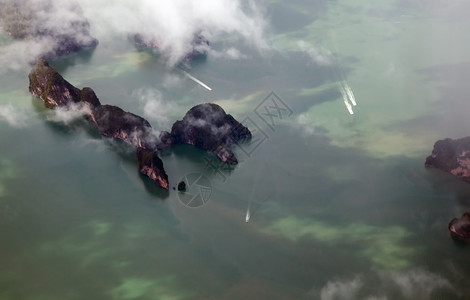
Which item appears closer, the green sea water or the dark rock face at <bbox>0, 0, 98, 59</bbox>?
the green sea water

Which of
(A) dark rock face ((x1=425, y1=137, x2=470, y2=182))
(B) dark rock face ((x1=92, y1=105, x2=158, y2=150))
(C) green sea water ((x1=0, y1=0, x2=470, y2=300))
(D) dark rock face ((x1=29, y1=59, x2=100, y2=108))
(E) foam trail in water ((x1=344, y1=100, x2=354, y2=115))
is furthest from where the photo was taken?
(E) foam trail in water ((x1=344, y1=100, x2=354, y2=115))

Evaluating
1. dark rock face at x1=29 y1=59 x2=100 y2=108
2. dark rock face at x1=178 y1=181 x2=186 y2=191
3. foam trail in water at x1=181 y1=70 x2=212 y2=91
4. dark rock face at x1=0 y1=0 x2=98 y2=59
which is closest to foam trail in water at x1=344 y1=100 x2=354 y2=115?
foam trail in water at x1=181 y1=70 x2=212 y2=91

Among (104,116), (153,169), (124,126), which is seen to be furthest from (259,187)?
(104,116)

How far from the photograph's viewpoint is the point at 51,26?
54.8 metres

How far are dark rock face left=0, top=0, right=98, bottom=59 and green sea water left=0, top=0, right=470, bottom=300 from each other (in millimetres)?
1575

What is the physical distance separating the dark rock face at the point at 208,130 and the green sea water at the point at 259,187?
0.88 m

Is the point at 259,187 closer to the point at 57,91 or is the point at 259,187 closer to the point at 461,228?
the point at 461,228

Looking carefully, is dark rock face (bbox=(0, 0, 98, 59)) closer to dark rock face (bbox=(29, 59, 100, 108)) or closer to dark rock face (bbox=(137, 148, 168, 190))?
dark rock face (bbox=(29, 59, 100, 108))

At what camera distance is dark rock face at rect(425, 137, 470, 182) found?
3684 cm

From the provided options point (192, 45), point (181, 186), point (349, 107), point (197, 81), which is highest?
point (192, 45)

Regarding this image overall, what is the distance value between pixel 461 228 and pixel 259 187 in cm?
1295

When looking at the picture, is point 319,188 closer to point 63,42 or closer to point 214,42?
point 214,42

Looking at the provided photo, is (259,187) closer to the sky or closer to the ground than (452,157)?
closer to the ground

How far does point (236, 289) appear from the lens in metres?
29.9
